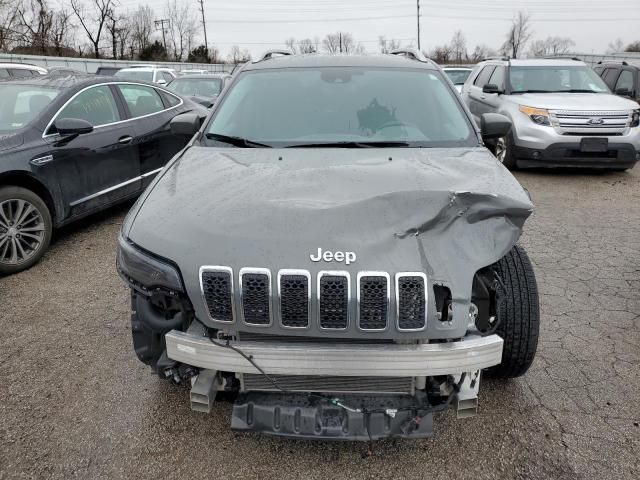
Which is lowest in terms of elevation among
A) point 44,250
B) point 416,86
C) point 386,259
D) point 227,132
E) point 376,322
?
point 44,250

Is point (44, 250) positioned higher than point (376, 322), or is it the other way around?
point (376, 322)

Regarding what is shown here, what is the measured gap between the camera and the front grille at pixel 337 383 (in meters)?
2.06

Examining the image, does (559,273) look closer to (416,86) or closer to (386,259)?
(416,86)

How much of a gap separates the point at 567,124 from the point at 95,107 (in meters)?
6.33

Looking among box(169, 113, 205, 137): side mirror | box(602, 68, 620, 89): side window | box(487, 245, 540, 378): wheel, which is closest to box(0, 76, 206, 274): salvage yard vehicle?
box(169, 113, 205, 137): side mirror

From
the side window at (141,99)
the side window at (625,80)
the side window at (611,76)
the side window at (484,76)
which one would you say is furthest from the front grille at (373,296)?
the side window at (611,76)

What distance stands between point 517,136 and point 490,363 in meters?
6.56

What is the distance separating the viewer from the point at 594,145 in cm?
736

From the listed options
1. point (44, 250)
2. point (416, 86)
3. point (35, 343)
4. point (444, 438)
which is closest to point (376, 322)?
point (444, 438)

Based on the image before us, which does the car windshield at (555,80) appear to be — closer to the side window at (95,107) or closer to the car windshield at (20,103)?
the side window at (95,107)

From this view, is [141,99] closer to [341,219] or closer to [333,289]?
[341,219]

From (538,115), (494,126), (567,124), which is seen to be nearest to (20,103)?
(494,126)

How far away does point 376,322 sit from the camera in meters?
1.88

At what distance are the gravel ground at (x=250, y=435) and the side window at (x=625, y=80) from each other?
8464 millimetres
